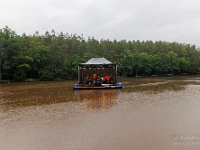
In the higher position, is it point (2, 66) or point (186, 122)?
point (2, 66)

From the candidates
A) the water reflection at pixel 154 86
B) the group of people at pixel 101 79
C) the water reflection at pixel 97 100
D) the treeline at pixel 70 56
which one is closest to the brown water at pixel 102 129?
the water reflection at pixel 97 100

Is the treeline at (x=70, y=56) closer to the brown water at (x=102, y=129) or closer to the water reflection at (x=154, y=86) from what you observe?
the water reflection at (x=154, y=86)

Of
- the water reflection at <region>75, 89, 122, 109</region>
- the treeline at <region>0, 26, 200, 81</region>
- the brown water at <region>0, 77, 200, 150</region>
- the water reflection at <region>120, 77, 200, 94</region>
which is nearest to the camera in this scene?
the brown water at <region>0, 77, 200, 150</region>

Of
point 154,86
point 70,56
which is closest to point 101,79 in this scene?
point 154,86

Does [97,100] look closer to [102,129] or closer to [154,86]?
[102,129]

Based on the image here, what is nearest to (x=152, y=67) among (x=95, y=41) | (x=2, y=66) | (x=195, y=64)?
(x=195, y=64)

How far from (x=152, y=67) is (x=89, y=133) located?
1319 inches

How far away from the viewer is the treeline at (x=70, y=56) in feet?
78.1

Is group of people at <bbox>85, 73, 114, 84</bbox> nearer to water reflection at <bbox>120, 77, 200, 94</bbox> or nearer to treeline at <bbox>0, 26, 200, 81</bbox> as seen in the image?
water reflection at <bbox>120, 77, 200, 94</bbox>

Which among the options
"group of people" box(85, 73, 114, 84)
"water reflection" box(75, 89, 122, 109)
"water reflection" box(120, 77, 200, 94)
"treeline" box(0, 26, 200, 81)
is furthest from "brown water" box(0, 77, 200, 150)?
"treeline" box(0, 26, 200, 81)

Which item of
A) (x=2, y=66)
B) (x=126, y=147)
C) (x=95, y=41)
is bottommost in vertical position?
(x=126, y=147)

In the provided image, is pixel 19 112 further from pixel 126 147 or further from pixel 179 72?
pixel 179 72

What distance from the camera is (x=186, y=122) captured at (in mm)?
5133

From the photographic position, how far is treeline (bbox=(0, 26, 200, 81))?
2381 centimetres
